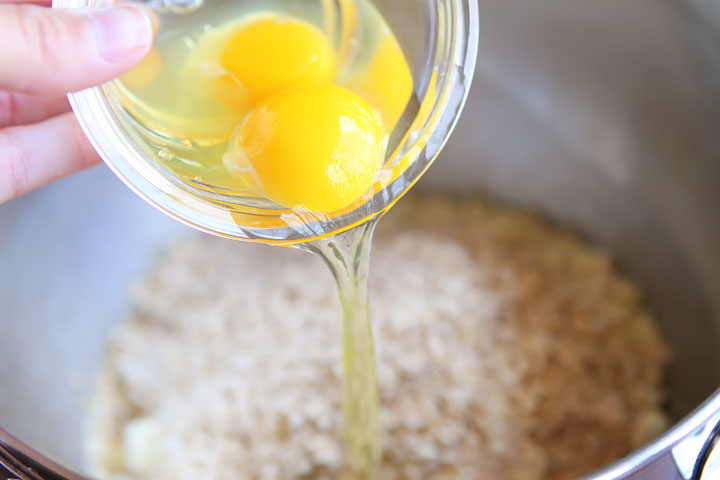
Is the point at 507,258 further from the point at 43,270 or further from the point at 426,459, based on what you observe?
the point at 43,270

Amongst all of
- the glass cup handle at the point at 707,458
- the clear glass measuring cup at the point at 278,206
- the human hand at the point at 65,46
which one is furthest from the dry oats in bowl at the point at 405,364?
the human hand at the point at 65,46

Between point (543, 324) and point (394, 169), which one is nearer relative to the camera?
point (394, 169)

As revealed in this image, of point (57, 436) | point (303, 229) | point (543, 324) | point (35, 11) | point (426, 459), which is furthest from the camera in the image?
point (543, 324)

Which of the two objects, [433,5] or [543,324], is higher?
[433,5]

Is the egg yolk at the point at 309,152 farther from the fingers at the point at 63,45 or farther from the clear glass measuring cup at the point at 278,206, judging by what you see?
the fingers at the point at 63,45

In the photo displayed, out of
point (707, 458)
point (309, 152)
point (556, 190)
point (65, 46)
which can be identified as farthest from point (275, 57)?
point (556, 190)

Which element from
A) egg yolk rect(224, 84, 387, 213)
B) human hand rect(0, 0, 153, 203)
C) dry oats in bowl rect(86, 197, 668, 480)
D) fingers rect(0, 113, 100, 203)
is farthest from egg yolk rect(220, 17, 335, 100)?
dry oats in bowl rect(86, 197, 668, 480)

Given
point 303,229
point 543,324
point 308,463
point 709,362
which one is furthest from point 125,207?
point 709,362

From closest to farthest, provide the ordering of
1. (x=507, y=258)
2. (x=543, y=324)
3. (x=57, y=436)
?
1. (x=57, y=436)
2. (x=543, y=324)
3. (x=507, y=258)

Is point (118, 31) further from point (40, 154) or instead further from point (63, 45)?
point (40, 154)
